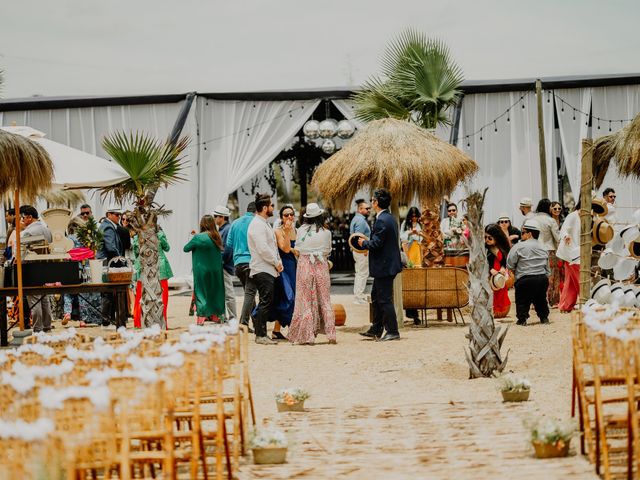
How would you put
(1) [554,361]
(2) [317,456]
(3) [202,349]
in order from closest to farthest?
(3) [202,349]
(2) [317,456]
(1) [554,361]

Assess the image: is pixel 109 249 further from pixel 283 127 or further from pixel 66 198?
pixel 66 198

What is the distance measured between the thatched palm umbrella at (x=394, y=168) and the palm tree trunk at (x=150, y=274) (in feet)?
7.57

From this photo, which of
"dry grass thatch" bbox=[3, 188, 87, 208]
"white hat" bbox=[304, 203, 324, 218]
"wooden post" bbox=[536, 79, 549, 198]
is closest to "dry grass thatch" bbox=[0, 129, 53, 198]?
"white hat" bbox=[304, 203, 324, 218]

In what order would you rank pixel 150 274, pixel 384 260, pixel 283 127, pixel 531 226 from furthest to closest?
pixel 283 127
pixel 531 226
pixel 150 274
pixel 384 260

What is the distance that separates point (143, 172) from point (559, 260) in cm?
660

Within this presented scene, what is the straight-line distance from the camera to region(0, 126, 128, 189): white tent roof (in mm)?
12688

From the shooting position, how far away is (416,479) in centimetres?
582

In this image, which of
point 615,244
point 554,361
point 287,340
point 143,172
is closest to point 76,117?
point 143,172

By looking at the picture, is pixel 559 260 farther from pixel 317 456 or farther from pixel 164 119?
pixel 317 456

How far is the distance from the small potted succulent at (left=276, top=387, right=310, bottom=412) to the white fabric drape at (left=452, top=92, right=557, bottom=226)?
507 inches

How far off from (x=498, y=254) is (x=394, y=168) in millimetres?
2072

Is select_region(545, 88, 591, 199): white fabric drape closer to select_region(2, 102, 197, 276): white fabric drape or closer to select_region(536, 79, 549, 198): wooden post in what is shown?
select_region(536, 79, 549, 198): wooden post

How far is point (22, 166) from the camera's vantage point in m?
11.5

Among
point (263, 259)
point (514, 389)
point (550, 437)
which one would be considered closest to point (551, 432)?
point (550, 437)
